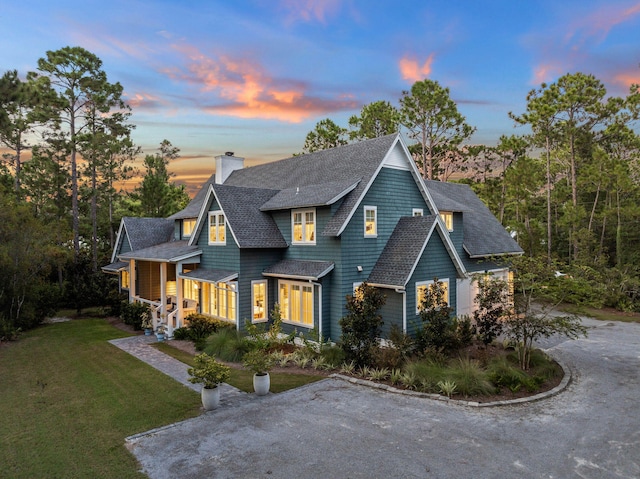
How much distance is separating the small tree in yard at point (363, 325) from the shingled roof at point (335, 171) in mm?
3416

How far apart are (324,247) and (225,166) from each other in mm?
14228

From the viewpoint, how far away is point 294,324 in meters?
16.8

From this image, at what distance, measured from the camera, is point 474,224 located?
77.2 ft

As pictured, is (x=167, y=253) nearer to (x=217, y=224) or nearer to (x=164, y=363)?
(x=217, y=224)

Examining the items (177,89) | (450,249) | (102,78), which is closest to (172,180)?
(102,78)

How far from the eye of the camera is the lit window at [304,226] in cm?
1669

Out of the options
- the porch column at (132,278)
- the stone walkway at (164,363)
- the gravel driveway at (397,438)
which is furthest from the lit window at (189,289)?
the gravel driveway at (397,438)

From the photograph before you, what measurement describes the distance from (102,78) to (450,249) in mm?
27351

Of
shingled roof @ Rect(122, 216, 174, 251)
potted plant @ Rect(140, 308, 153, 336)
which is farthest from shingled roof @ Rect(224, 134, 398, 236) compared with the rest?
potted plant @ Rect(140, 308, 153, 336)

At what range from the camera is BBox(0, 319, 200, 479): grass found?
756 centimetres

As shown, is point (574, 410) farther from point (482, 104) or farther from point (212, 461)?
point (482, 104)

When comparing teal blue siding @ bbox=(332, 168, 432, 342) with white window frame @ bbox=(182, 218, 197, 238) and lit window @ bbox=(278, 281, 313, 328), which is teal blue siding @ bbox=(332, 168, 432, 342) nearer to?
lit window @ bbox=(278, 281, 313, 328)

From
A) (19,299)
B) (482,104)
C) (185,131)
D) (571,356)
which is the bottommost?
(571,356)

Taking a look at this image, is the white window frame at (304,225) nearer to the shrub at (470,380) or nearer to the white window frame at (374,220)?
the white window frame at (374,220)
